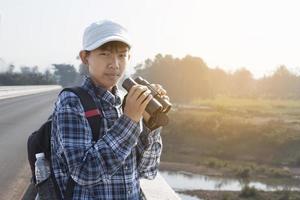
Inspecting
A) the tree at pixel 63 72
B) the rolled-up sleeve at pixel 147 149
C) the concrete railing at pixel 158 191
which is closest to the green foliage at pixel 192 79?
the tree at pixel 63 72

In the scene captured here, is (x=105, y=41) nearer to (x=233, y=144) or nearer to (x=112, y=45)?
(x=112, y=45)

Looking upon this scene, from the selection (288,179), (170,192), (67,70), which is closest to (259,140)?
(288,179)

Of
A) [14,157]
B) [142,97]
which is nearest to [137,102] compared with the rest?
[142,97]

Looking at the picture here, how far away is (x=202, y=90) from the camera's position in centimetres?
12162

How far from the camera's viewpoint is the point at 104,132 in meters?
2.14

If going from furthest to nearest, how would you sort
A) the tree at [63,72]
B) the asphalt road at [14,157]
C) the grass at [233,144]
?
1. the tree at [63,72]
2. the grass at [233,144]
3. the asphalt road at [14,157]

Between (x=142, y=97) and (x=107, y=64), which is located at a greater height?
(x=107, y=64)

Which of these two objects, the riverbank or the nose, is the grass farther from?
the nose

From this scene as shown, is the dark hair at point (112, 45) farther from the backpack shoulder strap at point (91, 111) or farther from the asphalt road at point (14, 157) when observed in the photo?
the asphalt road at point (14, 157)

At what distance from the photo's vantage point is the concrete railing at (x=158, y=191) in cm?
436

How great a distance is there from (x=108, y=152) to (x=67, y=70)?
10154cm

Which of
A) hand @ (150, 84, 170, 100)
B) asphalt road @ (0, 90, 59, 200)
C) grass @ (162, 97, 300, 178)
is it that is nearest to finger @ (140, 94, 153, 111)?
hand @ (150, 84, 170, 100)

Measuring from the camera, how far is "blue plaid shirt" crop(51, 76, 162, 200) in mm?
2029

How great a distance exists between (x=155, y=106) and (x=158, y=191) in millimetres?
2575
